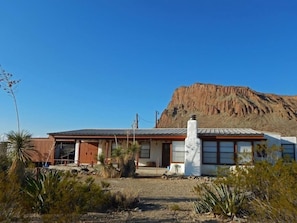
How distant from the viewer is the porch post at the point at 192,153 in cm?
2295

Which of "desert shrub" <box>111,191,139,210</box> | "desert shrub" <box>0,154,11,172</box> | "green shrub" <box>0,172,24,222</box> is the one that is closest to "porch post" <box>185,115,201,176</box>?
"desert shrub" <box>0,154,11,172</box>

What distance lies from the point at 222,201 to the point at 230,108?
79064 millimetres

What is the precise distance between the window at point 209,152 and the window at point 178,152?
162 centimetres

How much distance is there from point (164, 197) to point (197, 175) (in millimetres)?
10631

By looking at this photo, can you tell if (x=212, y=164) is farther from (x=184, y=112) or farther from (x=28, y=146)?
(x=184, y=112)

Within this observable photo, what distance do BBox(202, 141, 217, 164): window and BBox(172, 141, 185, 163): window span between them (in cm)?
162

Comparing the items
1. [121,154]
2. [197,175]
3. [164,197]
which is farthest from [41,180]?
[197,175]

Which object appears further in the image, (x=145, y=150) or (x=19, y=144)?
(x=145, y=150)

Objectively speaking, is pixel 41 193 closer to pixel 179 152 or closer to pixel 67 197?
pixel 67 197

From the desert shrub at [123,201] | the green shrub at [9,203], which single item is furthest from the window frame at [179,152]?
the green shrub at [9,203]

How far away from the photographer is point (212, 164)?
78.7 ft

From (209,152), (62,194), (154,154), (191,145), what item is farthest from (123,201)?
(154,154)

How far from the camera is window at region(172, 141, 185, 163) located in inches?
965

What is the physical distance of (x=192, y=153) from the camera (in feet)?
76.5
